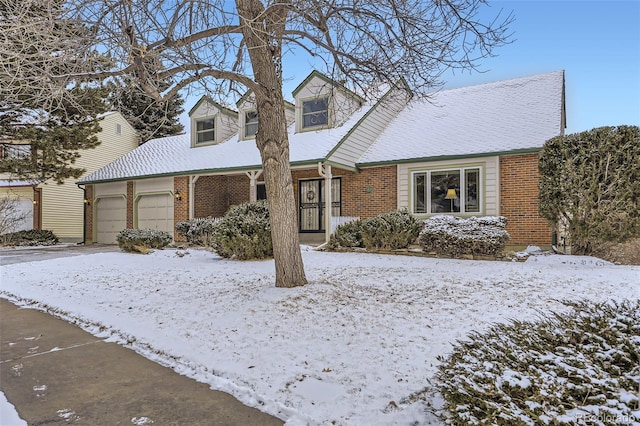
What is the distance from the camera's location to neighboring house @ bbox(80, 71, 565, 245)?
11625 mm

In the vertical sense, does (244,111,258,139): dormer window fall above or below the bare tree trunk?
above

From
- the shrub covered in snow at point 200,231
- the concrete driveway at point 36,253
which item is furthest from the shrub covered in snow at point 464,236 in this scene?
the concrete driveway at point 36,253

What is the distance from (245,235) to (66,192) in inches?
685

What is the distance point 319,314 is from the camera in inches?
189

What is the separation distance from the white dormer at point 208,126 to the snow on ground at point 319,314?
9.53 m

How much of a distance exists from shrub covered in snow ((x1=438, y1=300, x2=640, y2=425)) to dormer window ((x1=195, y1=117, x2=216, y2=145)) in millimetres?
16672

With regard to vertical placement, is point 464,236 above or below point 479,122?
below

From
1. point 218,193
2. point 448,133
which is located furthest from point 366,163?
point 218,193

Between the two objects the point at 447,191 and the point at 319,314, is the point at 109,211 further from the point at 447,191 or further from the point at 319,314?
the point at 319,314

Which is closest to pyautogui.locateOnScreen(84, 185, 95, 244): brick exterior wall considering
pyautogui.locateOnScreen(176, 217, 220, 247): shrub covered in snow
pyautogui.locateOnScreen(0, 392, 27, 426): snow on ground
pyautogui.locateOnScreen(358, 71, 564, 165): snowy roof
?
pyautogui.locateOnScreen(176, 217, 220, 247): shrub covered in snow

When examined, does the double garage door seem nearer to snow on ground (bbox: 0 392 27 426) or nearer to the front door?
the front door

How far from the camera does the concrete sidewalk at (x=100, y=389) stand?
107 inches

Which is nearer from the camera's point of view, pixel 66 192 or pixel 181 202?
pixel 181 202

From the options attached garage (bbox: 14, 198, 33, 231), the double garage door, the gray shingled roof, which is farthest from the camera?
attached garage (bbox: 14, 198, 33, 231)
